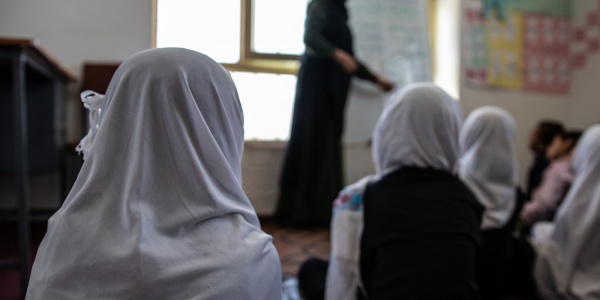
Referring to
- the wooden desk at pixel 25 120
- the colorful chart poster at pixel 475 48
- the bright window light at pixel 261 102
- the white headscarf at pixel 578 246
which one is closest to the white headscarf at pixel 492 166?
the white headscarf at pixel 578 246

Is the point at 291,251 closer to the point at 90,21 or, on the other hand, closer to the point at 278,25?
the point at 278,25

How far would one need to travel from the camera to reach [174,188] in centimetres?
60

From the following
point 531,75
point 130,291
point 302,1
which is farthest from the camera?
point 531,75

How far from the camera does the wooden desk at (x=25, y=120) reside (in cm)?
129

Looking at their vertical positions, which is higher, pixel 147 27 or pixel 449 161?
pixel 147 27

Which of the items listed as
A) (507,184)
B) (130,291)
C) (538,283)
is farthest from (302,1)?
(538,283)

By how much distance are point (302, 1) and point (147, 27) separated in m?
0.26

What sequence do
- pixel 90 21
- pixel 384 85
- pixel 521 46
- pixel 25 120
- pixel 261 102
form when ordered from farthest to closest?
pixel 521 46 < pixel 384 85 < pixel 25 120 < pixel 261 102 < pixel 90 21

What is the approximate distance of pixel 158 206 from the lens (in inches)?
23.4

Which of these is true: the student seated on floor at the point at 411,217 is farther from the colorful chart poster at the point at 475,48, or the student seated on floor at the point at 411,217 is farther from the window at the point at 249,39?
the colorful chart poster at the point at 475,48

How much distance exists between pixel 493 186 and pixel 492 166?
0.24ft

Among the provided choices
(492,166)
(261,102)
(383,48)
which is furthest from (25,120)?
(383,48)

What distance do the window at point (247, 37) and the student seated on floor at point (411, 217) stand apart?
0.36 meters

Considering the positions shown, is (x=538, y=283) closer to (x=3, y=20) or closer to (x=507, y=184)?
(x=507, y=184)
